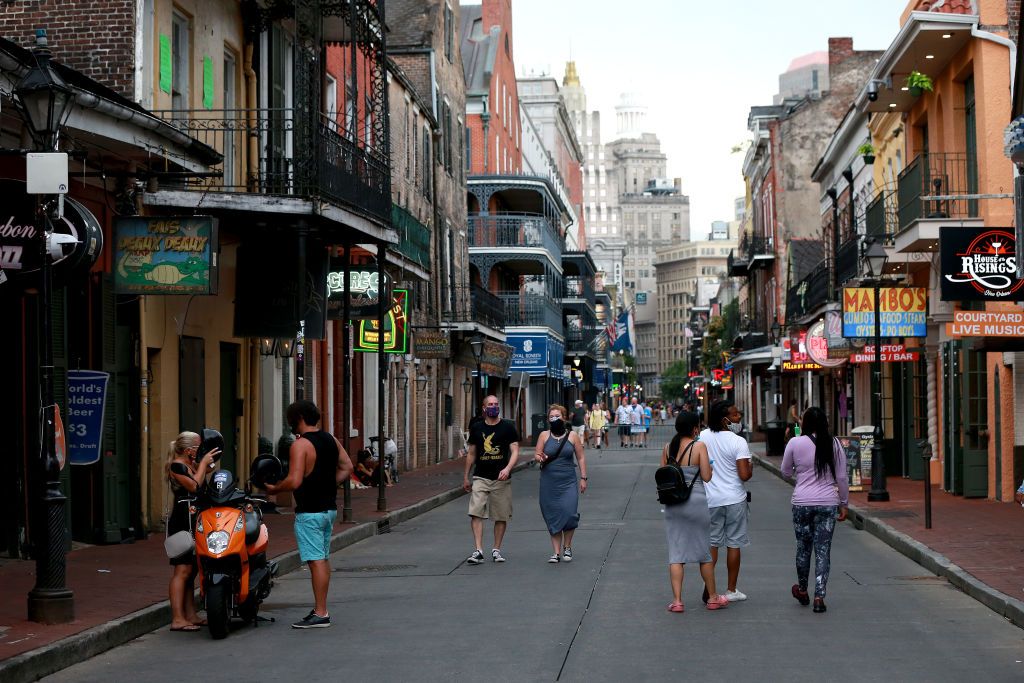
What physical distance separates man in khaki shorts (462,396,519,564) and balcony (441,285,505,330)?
26.2 metres

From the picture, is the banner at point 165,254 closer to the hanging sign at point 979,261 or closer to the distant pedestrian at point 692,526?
the distant pedestrian at point 692,526

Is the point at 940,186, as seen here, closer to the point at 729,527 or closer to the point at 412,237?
the point at 729,527

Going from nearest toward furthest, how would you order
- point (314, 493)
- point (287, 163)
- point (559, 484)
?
point (314, 493) < point (559, 484) < point (287, 163)

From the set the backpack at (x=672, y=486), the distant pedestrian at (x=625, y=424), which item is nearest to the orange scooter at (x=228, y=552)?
the backpack at (x=672, y=486)

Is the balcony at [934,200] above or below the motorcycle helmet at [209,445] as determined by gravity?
above

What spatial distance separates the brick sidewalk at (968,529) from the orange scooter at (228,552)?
5842 mm

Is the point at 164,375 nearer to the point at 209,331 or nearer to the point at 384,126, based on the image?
the point at 209,331

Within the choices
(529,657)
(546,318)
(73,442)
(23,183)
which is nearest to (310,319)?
(73,442)

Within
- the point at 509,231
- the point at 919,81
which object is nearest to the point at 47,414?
the point at 919,81

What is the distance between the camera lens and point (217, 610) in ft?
35.2

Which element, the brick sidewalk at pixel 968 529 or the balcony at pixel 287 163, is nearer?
the brick sidewalk at pixel 968 529

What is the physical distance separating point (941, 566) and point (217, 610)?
23.4 feet

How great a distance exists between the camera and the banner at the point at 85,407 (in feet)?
48.5

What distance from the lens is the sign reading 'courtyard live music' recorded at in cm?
2453
